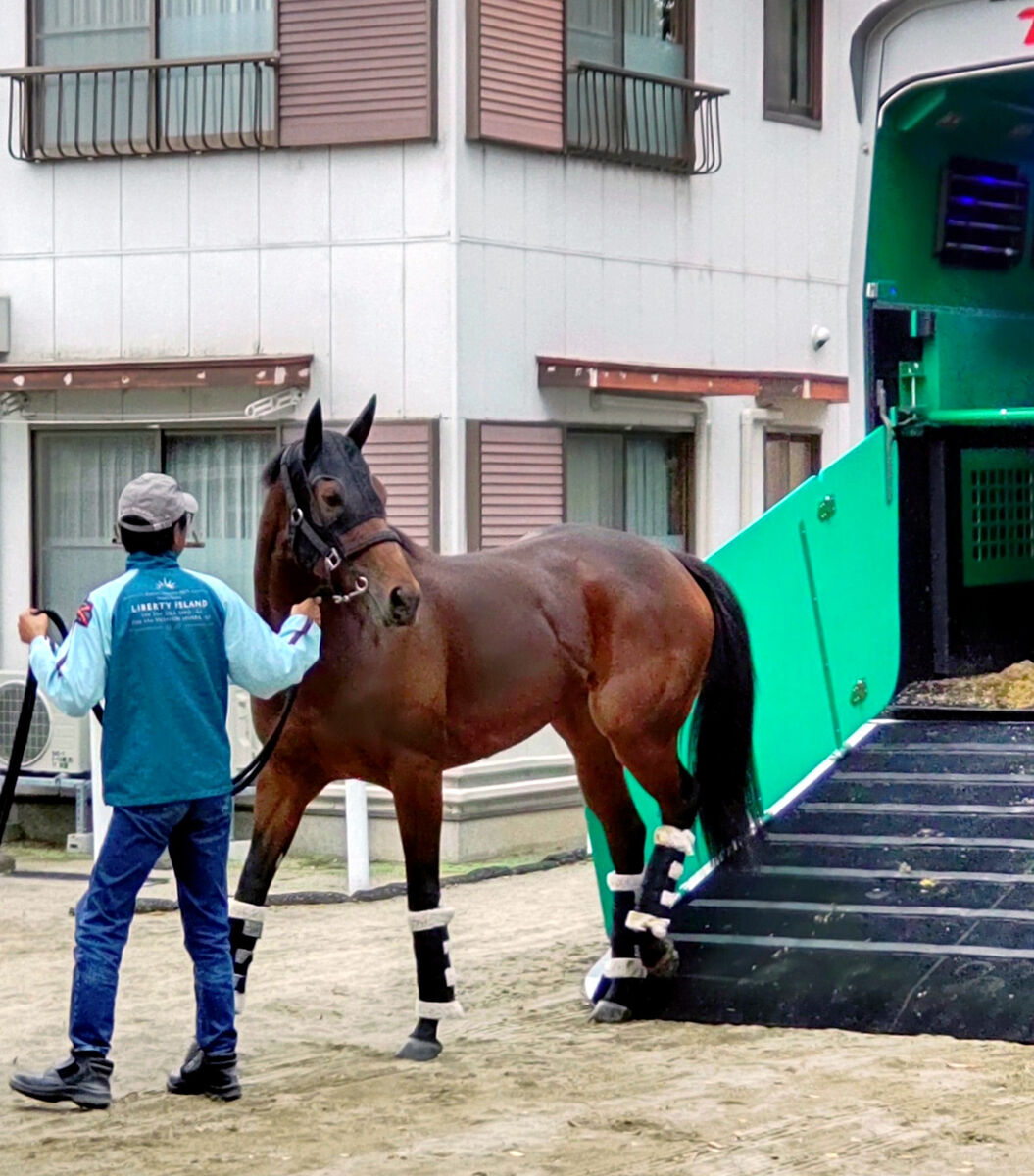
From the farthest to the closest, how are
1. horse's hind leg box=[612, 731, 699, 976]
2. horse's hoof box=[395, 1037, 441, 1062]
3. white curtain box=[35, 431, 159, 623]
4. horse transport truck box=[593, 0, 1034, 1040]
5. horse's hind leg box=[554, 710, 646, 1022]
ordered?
white curtain box=[35, 431, 159, 623]
horse's hind leg box=[554, 710, 646, 1022]
horse's hind leg box=[612, 731, 699, 976]
horse transport truck box=[593, 0, 1034, 1040]
horse's hoof box=[395, 1037, 441, 1062]

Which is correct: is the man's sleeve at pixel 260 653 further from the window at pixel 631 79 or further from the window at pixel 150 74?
the window at pixel 631 79

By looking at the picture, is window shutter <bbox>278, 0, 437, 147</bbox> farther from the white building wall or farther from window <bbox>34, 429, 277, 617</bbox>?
window <bbox>34, 429, 277, 617</bbox>

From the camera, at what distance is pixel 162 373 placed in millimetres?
12828

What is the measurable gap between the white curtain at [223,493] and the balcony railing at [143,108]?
1629mm

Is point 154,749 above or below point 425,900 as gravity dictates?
above

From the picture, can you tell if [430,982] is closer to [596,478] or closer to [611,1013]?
[611,1013]

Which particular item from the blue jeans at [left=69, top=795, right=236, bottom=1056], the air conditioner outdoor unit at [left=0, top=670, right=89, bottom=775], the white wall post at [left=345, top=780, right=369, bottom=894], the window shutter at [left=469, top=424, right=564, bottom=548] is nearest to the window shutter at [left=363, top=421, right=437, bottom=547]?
the window shutter at [left=469, top=424, right=564, bottom=548]

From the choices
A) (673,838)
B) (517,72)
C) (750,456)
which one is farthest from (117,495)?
(673,838)

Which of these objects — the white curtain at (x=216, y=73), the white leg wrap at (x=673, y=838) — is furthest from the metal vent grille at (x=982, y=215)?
the white curtain at (x=216, y=73)

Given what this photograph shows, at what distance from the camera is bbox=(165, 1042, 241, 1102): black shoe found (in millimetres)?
6723

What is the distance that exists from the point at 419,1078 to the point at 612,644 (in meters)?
1.79

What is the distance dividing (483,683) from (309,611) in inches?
36.1

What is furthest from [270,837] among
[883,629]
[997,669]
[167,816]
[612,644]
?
[997,669]

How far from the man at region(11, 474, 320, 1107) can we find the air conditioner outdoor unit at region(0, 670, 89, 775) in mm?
6051
